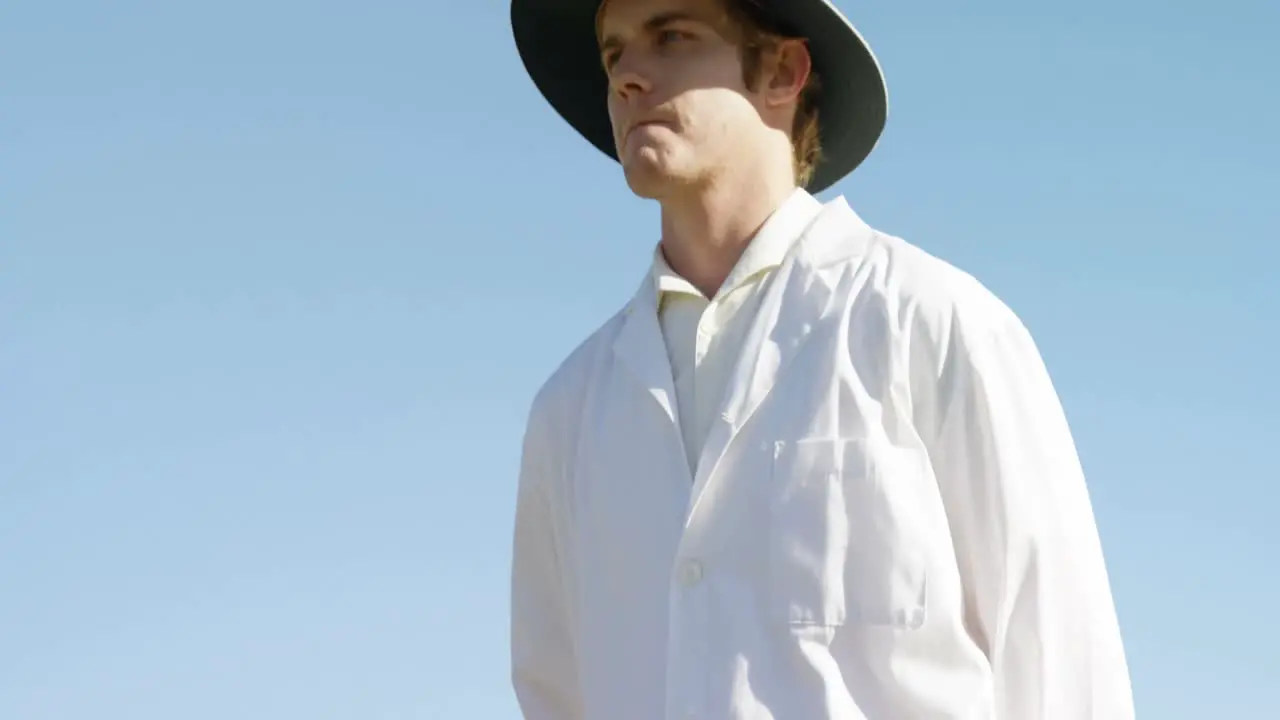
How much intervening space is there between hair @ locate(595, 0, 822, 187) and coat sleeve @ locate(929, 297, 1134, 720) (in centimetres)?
84

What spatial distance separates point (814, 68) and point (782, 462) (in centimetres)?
123

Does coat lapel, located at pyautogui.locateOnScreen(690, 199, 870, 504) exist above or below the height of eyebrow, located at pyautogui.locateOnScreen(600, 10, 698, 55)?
below

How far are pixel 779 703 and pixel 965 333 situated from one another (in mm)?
858

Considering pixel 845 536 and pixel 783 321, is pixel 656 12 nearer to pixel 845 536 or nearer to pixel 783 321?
pixel 783 321

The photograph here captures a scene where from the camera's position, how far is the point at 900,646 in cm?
376

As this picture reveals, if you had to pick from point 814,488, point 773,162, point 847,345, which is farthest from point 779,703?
point 773,162

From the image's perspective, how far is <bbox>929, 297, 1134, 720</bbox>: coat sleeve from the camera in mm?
3764

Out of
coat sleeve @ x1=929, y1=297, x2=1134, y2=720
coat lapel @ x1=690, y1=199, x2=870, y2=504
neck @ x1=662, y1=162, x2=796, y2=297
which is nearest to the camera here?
coat sleeve @ x1=929, y1=297, x2=1134, y2=720

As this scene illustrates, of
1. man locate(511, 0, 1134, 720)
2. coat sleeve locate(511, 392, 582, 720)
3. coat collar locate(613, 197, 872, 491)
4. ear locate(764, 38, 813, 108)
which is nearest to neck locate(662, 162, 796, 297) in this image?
man locate(511, 0, 1134, 720)

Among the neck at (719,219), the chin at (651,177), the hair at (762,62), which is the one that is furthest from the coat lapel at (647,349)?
the hair at (762,62)

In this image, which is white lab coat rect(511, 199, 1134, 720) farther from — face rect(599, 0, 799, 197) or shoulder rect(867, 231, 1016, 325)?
face rect(599, 0, 799, 197)

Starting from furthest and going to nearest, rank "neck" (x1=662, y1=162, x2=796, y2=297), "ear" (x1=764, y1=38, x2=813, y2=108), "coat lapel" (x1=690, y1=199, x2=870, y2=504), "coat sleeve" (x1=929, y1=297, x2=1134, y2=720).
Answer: "ear" (x1=764, y1=38, x2=813, y2=108)
"neck" (x1=662, y1=162, x2=796, y2=297)
"coat lapel" (x1=690, y1=199, x2=870, y2=504)
"coat sleeve" (x1=929, y1=297, x2=1134, y2=720)

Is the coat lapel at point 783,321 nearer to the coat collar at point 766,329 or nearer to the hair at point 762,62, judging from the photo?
the coat collar at point 766,329

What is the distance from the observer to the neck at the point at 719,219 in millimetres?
4363
